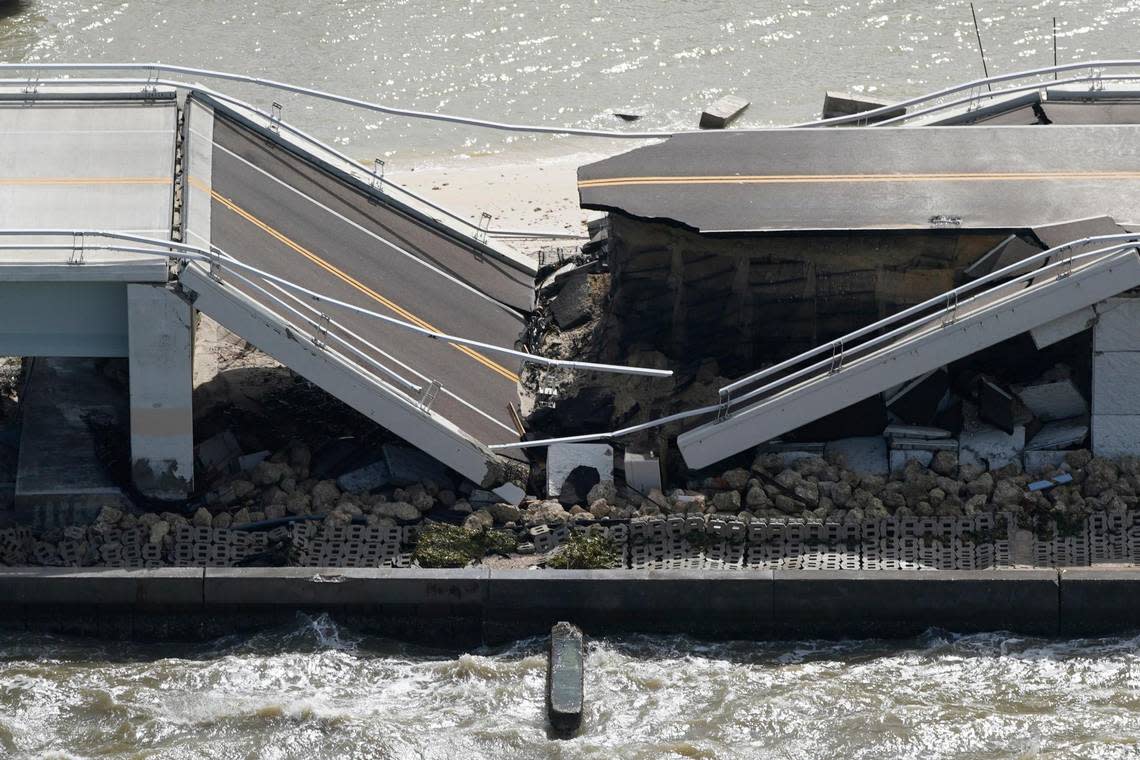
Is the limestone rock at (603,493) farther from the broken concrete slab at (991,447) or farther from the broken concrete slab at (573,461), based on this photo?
the broken concrete slab at (991,447)

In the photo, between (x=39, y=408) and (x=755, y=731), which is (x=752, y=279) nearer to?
(x=755, y=731)

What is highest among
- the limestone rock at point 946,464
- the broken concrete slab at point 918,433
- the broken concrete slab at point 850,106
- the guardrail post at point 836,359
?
the broken concrete slab at point 850,106

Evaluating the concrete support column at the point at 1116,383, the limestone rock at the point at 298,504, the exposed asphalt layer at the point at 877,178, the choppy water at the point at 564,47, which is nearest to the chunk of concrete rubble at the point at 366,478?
the limestone rock at the point at 298,504

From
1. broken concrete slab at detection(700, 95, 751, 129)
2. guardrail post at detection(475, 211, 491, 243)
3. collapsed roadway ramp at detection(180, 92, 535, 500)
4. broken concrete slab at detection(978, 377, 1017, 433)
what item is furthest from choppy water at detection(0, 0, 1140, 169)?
broken concrete slab at detection(978, 377, 1017, 433)

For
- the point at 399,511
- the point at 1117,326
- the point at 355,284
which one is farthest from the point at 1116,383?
the point at 355,284

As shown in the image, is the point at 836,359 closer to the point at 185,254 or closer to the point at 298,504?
the point at 298,504

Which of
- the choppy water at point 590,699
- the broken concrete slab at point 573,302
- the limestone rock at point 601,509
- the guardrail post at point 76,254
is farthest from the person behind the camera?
the broken concrete slab at point 573,302

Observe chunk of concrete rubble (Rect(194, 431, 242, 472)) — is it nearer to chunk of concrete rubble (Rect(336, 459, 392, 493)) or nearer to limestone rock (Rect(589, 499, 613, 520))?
chunk of concrete rubble (Rect(336, 459, 392, 493))
